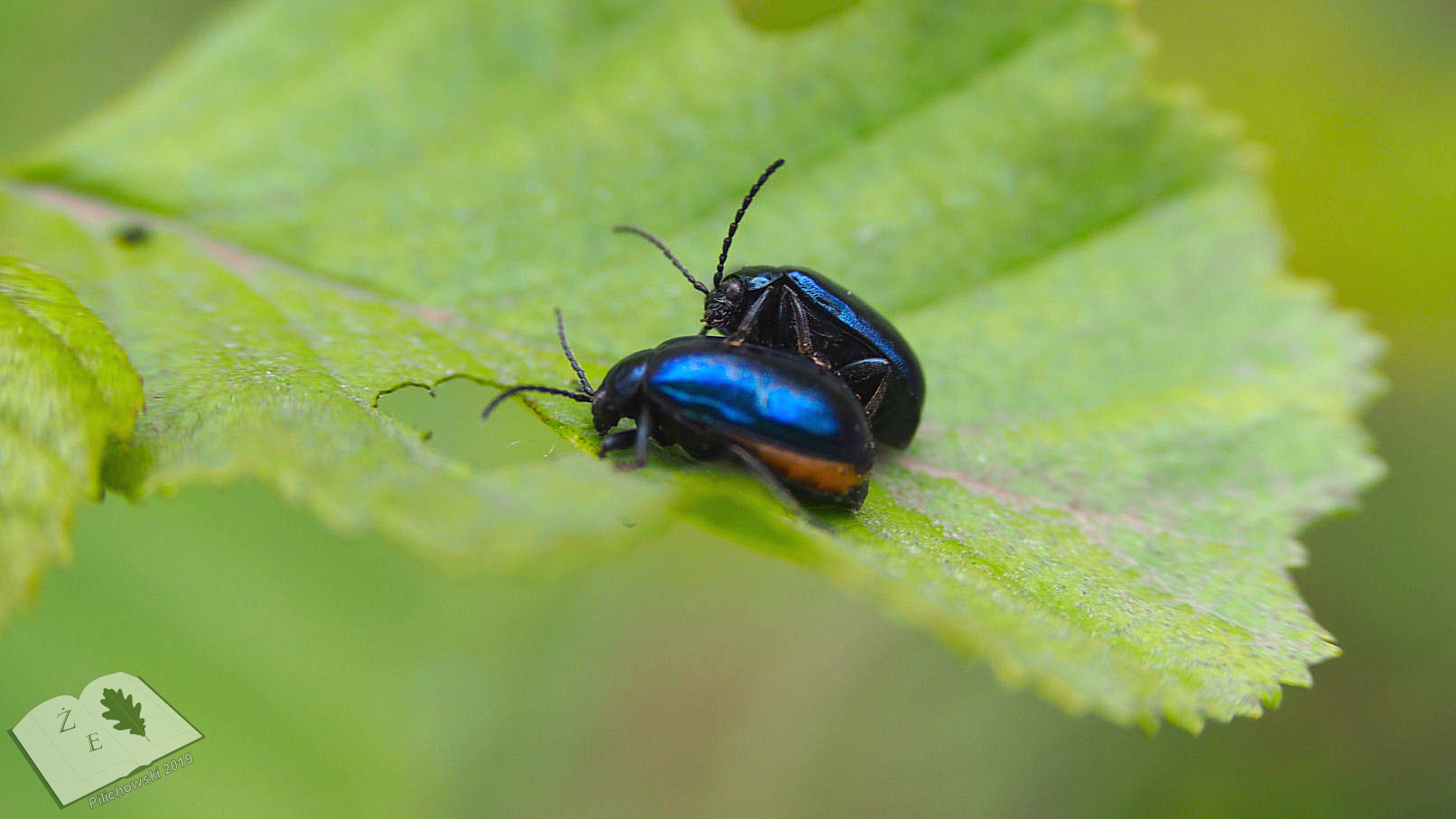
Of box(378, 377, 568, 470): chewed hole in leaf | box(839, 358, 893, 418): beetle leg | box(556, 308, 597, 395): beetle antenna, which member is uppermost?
box(839, 358, 893, 418): beetle leg

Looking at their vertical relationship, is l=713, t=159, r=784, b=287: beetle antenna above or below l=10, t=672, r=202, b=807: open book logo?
above

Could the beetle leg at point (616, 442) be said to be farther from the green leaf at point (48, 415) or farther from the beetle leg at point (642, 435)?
the green leaf at point (48, 415)

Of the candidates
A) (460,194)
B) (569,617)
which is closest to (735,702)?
(569,617)

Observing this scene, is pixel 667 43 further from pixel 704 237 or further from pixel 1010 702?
pixel 1010 702

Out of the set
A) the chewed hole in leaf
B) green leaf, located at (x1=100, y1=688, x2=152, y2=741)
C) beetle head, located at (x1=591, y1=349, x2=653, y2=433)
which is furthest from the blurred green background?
beetle head, located at (x1=591, y1=349, x2=653, y2=433)

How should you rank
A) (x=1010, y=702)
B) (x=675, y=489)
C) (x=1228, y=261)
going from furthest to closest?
(x=1010, y=702) < (x=1228, y=261) < (x=675, y=489)

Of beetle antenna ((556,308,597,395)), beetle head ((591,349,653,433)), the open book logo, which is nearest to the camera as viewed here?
the open book logo

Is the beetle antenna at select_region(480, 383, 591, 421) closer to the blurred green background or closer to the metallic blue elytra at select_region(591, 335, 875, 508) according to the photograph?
the metallic blue elytra at select_region(591, 335, 875, 508)

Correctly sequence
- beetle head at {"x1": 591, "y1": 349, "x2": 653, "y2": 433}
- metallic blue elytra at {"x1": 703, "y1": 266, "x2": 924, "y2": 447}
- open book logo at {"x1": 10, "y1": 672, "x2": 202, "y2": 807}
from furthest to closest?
metallic blue elytra at {"x1": 703, "y1": 266, "x2": 924, "y2": 447} < beetle head at {"x1": 591, "y1": 349, "x2": 653, "y2": 433} < open book logo at {"x1": 10, "y1": 672, "x2": 202, "y2": 807}
